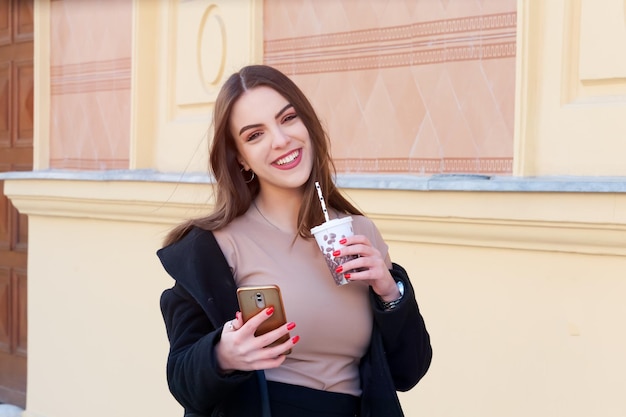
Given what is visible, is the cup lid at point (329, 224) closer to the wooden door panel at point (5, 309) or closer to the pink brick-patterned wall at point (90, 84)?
the pink brick-patterned wall at point (90, 84)

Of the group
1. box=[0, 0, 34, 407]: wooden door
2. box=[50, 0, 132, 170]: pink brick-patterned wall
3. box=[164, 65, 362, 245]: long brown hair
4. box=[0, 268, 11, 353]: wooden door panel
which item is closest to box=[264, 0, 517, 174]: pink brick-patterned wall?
box=[50, 0, 132, 170]: pink brick-patterned wall

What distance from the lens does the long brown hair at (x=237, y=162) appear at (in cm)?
246

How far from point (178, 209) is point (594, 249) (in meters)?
2.36

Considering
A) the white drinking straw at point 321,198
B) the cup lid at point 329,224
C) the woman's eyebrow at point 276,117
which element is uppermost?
the woman's eyebrow at point 276,117

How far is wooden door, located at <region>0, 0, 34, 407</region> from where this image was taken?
23.4ft

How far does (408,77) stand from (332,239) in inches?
84.8

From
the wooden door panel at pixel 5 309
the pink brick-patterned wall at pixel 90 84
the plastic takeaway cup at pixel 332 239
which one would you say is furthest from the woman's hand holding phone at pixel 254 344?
the wooden door panel at pixel 5 309

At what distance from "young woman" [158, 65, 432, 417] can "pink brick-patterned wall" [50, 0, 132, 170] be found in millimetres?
3452

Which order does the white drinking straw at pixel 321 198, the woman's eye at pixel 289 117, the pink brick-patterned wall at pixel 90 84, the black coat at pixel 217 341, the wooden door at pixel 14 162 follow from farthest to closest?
the wooden door at pixel 14 162
the pink brick-patterned wall at pixel 90 84
the woman's eye at pixel 289 117
the white drinking straw at pixel 321 198
the black coat at pixel 217 341

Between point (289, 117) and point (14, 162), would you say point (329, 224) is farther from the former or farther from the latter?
point (14, 162)

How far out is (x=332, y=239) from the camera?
2268 mm

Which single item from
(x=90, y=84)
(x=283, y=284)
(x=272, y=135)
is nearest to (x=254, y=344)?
(x=283, y=284)

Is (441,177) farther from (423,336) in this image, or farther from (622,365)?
(423,336)

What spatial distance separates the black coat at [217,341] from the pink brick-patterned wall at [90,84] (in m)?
3.56
